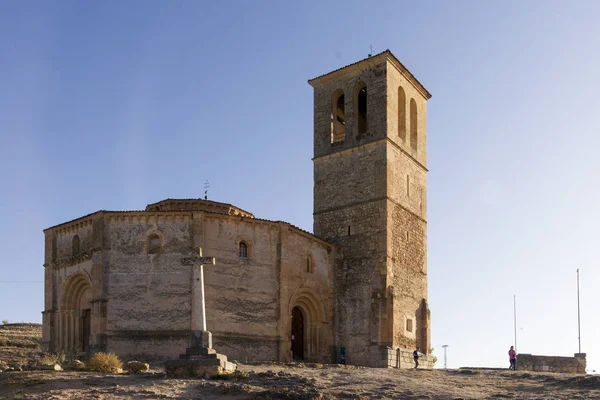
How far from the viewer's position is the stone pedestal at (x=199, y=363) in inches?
835

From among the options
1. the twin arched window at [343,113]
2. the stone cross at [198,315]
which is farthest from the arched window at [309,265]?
the stone cross at [198,315]

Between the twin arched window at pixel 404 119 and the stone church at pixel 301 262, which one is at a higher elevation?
the twin arched window at pixel 404 119

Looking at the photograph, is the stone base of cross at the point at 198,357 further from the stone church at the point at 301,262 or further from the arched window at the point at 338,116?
the arched window at the point at 338,116

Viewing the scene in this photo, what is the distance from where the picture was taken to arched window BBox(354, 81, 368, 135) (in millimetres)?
38625

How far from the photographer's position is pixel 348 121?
1517 inches

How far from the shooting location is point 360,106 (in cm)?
3956

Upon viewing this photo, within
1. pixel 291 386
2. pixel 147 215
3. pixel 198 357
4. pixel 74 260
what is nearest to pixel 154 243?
pixel 147 215

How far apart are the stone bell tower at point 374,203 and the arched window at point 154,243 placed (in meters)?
9.45

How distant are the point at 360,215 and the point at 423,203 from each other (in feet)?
15.5

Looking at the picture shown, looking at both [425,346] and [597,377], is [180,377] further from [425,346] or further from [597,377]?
[425,346]

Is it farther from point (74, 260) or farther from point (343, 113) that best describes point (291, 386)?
point (343, 113)

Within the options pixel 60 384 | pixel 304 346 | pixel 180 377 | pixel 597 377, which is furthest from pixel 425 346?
pixel 60 384

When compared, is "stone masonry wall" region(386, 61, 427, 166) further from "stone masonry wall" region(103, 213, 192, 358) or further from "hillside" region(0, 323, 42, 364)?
"hillside" region(0, 323, 42, 364)

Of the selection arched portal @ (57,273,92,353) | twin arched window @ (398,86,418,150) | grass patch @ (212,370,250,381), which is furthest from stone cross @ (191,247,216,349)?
twin arched window @ (398,86,418,150)
